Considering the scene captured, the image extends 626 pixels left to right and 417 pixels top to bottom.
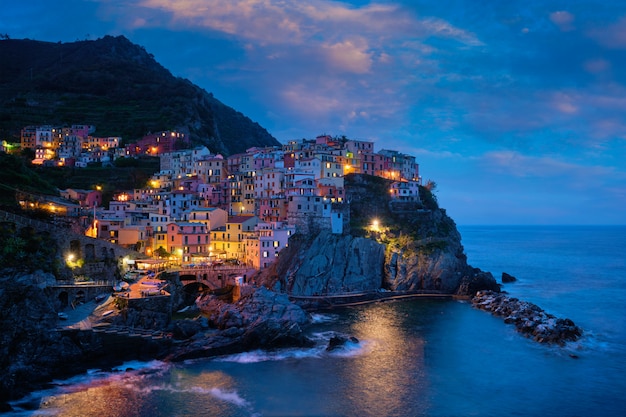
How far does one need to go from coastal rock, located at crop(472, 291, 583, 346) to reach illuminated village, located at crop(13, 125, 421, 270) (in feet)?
72.3

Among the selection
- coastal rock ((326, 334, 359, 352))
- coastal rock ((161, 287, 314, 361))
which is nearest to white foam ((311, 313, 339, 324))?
coastal rock ((161, 287, 314, 361))

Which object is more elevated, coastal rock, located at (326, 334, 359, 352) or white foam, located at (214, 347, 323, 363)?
coastal rock, located at (326, 334, 359, 352)

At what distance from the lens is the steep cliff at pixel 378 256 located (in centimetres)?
6125

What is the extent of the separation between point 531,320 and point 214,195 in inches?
1933

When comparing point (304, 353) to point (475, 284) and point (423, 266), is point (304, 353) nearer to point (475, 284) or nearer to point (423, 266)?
point (423, 266)

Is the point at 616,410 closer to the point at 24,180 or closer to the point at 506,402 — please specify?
the point at 506,402

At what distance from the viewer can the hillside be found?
109 m

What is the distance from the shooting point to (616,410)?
32281 mm

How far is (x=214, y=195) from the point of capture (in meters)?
79.2

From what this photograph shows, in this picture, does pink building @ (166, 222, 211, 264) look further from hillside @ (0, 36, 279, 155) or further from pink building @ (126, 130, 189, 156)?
hillside @ (0, 36, 279, 155)

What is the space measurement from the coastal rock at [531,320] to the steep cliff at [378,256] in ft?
22.0

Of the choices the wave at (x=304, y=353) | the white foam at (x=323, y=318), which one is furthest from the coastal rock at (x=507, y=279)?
the wave at (x=304, y=353)

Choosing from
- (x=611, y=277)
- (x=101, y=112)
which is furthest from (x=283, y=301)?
(x=101, y=112)

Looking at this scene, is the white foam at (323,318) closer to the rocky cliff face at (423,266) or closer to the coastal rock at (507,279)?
the rocky cliff face at (423,266)
